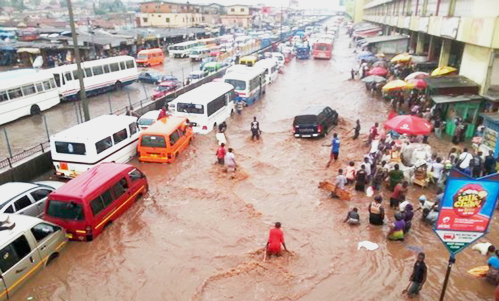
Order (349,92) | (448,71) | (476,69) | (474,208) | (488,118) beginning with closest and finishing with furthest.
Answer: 1. (474,208)
2. (488,118)
3. (476,69)
4. (448,71)
5. (349,92)

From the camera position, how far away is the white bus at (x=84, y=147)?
1352 centimetres

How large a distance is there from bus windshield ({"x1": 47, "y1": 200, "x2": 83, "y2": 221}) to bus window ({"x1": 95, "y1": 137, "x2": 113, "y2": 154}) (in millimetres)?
4022

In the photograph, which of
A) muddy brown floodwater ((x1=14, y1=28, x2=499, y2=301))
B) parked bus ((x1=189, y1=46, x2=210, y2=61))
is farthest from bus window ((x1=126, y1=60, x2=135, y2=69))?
muddy brown floodwater ((x1=14, y1=28, x2=499, y2=301))

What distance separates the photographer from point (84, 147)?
13.5 metres

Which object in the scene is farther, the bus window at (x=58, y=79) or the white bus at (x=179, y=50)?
the white bus at (x=179, y=50)

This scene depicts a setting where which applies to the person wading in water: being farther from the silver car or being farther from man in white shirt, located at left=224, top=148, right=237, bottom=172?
the silver car

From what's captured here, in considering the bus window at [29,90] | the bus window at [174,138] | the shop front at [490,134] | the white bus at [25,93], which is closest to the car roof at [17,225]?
the bus window at [174,138]

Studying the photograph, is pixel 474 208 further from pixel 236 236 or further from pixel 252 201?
pixel 252 201

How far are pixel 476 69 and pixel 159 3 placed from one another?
253 ft

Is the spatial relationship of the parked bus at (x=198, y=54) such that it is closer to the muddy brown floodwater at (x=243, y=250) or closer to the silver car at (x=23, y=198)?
the muddy brown floodwater at (x=243, y=250)

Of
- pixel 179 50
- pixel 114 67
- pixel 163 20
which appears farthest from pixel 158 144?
pixel 163 20

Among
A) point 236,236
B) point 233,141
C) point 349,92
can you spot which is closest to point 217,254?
point 236,236

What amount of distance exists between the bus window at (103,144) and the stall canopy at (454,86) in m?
15.0

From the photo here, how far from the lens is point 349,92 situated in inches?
1233
